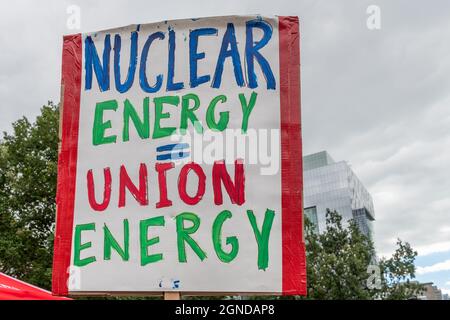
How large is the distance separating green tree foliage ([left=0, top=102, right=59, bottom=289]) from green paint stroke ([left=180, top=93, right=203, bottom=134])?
16927 millimetres

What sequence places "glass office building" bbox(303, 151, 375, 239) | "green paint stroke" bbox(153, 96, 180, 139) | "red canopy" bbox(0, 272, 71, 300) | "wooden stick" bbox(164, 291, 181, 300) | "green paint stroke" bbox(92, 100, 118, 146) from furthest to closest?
"glass office building" bbox(303, 151, 375, 239), "red canopy" bbox(0, 272, 71, 300), "green paint stroke" bbox(92, 100, 118, 146), "green paint stroke" bbox(153, 96, 180, 139), "wooden stick" bbox(164, 291, 181, 300)

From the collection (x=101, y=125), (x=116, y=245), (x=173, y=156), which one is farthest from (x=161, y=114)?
(x=116, y=245)

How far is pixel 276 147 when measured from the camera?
3.28 meters

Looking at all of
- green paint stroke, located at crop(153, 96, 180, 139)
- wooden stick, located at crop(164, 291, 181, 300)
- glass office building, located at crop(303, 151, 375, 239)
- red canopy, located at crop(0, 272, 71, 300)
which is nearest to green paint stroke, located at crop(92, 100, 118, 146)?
green paint stroke, located at crop(153, 96, 180, 139)

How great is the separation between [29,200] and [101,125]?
718 inches

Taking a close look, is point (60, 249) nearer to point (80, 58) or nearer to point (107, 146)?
point (107, 146)

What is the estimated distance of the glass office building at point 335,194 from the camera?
98.6 m

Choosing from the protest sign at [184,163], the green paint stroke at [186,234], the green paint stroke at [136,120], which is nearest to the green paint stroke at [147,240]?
the protest sign at [184,163]

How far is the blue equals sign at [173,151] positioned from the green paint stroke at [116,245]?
45cm

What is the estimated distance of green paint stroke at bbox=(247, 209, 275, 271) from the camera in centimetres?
313

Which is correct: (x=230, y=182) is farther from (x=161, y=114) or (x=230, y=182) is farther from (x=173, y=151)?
(x=161, y=114)

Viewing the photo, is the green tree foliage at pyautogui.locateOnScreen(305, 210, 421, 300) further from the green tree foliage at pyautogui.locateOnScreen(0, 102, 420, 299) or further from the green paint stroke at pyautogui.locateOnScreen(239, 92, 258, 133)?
the green paint stroke at pyautogui.locateOnScreen(239, 92, 258, 133)
